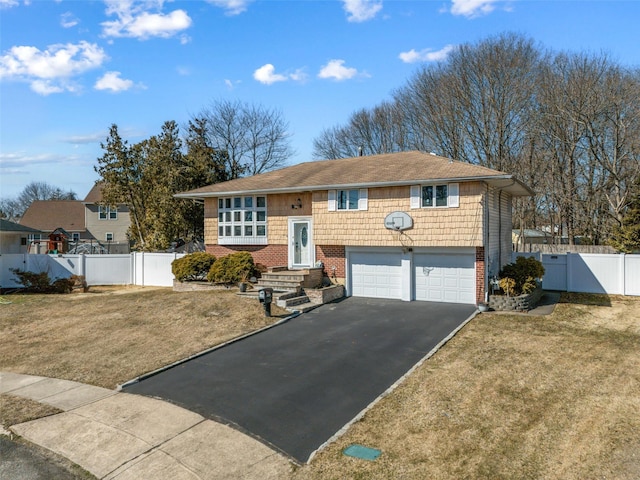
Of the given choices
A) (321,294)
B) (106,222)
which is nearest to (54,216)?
(106,222)

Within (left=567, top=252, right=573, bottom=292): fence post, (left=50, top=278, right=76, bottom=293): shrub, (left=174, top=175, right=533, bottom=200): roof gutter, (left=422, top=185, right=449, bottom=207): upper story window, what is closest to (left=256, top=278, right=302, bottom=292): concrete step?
(left=174, top=175, right=533, bottom=200): roof gutter

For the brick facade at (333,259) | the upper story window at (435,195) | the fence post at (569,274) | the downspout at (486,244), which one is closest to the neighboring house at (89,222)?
the brick facade at (333,259)

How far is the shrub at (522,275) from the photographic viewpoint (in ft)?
48.4

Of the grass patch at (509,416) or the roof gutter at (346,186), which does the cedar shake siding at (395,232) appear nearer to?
the roof gutter at (346,186)

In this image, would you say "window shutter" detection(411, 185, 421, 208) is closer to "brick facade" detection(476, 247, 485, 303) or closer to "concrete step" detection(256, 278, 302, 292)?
"brick facade" detection(476, 247, 485, 303)

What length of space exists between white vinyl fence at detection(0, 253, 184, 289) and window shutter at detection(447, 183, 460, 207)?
42.0 ft

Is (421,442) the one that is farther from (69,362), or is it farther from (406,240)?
(406,240)

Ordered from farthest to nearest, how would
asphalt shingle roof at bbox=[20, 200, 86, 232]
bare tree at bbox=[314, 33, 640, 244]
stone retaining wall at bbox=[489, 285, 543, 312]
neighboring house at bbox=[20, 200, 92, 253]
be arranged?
1. asphalt shingle roof at bbox=[20, 200, 86, 232]
2. neighboring house at bbox=[20, 200, 92, 253]
3. bare tree at bbox=[314, 33, 640, 244]
4. stone retaining wall at bbox=[489, 285, 543, 312]

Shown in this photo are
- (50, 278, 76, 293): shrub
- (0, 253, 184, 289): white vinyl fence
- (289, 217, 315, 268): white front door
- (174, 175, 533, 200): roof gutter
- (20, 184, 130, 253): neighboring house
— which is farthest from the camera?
(20, 184, 130, 253): neighboring house

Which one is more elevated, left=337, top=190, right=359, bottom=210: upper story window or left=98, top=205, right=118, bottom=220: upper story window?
left=98, top=205, right=118, bottom=220: upper story window

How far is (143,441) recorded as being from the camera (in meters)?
6.46

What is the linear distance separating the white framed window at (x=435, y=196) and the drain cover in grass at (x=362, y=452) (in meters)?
10.5

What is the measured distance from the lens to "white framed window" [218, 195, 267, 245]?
63.4 feet

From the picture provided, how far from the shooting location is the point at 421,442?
20.3 feet
